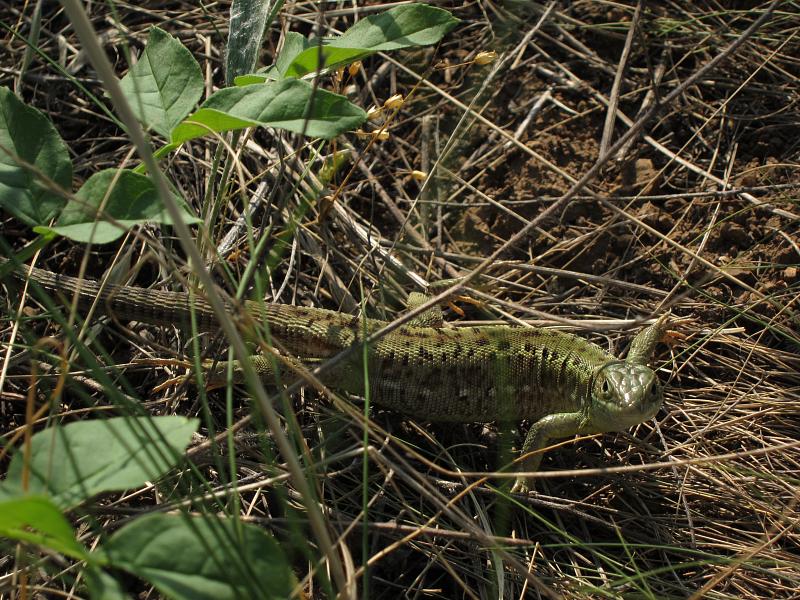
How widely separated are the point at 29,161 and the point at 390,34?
1.32m

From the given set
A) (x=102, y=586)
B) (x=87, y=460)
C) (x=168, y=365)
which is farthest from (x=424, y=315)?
(x=102, y=586)

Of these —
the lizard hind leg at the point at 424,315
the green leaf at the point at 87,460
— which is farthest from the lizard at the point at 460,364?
the green leaf at the point at 87,460

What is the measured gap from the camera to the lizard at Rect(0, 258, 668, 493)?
3416 millimetres

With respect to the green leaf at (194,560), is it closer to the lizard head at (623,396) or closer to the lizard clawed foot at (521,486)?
the lizard clawed foot at (521,486)

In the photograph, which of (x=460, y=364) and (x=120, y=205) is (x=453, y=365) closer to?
(x=460, y=364)

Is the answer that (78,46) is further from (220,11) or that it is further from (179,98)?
(179,98)

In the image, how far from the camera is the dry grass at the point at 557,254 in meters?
→ 3.07

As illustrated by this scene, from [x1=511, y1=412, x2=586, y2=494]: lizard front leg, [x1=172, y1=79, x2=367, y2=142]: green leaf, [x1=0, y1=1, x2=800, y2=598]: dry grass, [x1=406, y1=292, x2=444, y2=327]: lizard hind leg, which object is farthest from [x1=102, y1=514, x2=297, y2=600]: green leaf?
[x1=406, y1=292, x2=444, y2=327]: lizard hind leg

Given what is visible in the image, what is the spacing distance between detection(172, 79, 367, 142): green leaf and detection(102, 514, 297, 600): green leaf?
1219 mm

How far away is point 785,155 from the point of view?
416cm

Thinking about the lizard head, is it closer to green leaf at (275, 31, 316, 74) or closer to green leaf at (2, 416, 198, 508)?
green leaf at (275, 31, 316, 74)

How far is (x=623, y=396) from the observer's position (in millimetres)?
3164

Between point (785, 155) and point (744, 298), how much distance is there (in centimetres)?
97

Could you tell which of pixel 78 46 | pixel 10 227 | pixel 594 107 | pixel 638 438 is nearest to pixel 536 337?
pixel 638 438
